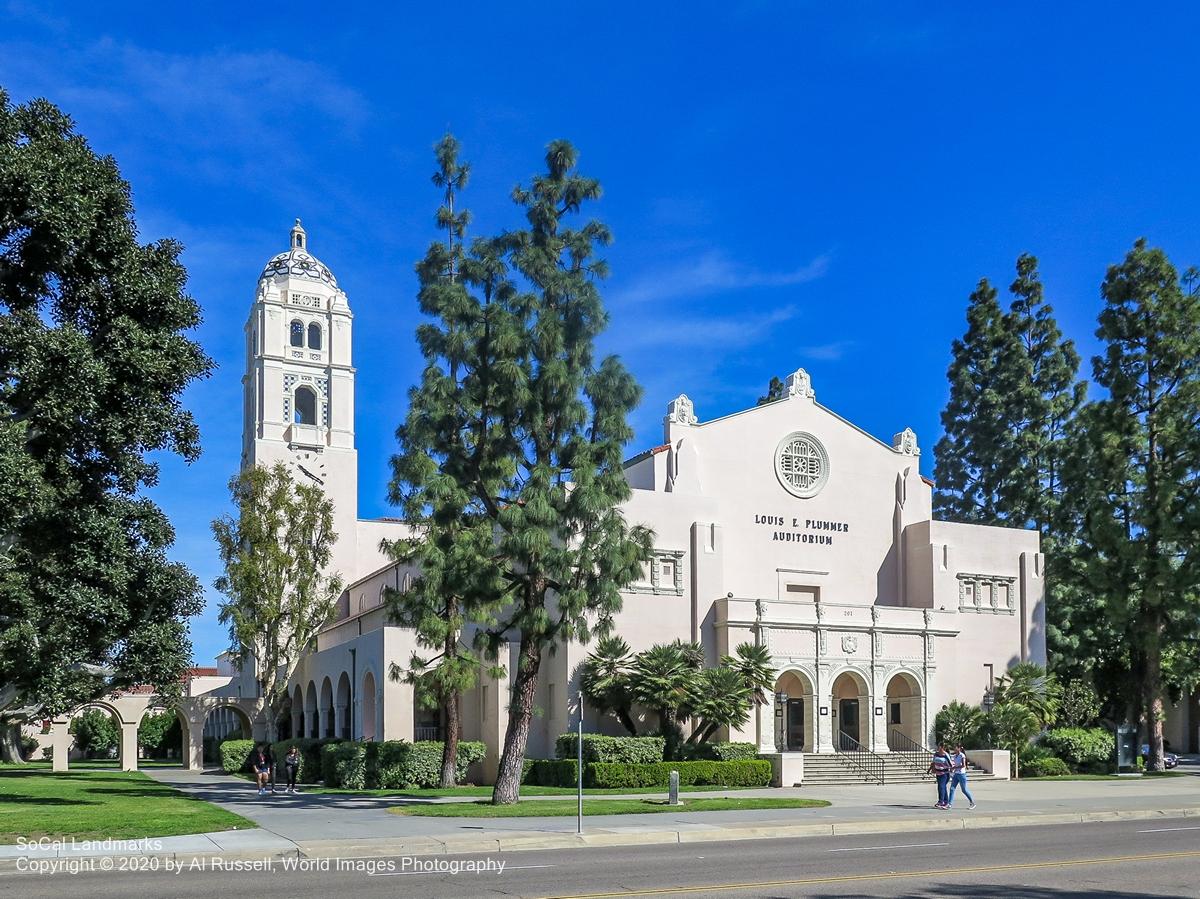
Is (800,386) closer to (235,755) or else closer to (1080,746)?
(1080,746)

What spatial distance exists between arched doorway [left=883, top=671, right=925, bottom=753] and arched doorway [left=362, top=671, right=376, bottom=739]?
58.6 ft

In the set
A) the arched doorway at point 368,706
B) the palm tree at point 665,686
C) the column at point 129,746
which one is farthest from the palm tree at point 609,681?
the column at point 129,746

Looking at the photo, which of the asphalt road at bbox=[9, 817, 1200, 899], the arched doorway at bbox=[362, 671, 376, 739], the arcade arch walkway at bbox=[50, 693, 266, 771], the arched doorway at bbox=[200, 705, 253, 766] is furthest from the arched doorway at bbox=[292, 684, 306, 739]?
the asphalt road at bbox=[9, 817, 1200, 899]

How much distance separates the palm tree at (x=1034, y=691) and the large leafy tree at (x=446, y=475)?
22409 millimetres

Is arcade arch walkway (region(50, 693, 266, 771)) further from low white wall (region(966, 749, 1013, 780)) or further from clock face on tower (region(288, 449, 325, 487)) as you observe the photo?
low white wall (region(966, 749, 1013, 780))

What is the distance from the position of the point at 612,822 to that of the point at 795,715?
881 inches

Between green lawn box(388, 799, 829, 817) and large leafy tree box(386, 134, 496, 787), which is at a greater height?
large leafy tree box(386, 134, 496, 787)

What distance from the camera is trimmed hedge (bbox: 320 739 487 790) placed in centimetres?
3503

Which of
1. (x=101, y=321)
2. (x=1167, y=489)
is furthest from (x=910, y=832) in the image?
(x=1167, y=489)

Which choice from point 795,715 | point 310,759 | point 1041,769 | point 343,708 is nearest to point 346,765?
point 310,759

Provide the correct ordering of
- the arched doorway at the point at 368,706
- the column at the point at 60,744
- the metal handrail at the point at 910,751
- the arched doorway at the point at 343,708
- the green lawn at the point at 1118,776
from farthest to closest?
the column at the point at 60,744 → the arched doorway at the point at 343,708 → the arched doorway at the point at 368,706 → the green lawn at the point at 1118,776 → the metal handrail at the point at 910,751

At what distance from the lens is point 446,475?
27578 millimetres

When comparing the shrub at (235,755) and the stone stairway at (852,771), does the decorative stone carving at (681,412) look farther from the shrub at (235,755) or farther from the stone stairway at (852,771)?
the shrub at (235,755)

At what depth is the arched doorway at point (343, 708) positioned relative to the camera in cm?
4550
